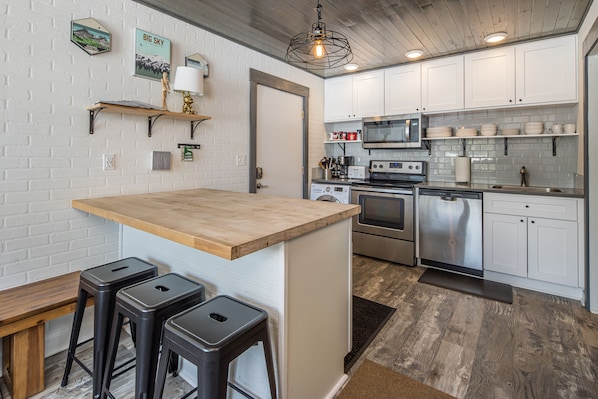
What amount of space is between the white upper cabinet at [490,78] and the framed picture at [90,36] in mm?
3401

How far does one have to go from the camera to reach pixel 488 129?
337 cm

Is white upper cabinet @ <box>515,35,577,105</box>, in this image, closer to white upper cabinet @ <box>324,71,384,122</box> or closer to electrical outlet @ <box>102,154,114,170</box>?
white upper cabinet @ <box>324,71,384,122</box>

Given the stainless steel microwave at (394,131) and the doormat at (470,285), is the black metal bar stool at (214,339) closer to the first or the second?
the doormat at (470,285)

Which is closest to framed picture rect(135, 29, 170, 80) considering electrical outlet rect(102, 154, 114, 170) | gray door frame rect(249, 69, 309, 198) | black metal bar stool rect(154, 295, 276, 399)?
electrical outlet rect(102, 154, 114, 170)

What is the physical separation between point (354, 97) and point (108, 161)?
122 inches

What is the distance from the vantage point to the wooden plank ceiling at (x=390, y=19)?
7.73ft

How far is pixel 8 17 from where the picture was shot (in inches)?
68.7

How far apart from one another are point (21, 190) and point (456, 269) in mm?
3687

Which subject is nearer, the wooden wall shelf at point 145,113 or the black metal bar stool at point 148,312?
the black metal bar stool at point 148,312

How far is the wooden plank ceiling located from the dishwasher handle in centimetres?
150

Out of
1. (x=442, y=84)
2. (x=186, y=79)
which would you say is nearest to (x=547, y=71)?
(x=442, y=84)

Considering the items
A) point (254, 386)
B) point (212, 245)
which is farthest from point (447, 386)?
point (212, 245)

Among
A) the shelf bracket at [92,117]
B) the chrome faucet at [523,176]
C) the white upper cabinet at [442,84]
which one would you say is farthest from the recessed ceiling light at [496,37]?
the shelf bracket at [92,117]

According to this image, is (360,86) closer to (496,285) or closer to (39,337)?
(496,285)
